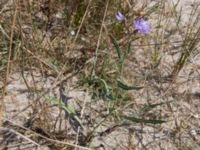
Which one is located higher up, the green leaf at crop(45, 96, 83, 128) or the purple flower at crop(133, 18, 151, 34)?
the purple flower at crop(133, 18, 151, 34)

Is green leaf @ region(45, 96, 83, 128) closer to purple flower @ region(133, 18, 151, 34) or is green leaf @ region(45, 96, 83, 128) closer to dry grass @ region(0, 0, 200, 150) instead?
dry grass @ region(0, 0, 200, 150)

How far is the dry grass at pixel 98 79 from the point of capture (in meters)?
1.50

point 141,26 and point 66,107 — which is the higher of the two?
point 141,26

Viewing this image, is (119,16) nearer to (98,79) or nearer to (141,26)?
(141,26)

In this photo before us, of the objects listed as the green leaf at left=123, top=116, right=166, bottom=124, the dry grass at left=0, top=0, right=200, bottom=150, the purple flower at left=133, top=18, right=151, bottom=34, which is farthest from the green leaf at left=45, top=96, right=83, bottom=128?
the purple flower at left=133, top=18, right=151, bottom=34

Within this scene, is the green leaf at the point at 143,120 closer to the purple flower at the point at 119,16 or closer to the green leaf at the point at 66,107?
the green leaf at the point at 66,107

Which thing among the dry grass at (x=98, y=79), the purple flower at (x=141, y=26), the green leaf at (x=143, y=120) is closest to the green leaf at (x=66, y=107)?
the dry grass at (x=98, y=79)

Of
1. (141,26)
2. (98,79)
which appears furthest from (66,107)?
(141,26)

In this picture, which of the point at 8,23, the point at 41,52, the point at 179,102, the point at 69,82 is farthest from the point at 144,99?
the point at 8,23

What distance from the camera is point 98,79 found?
5.29 ft

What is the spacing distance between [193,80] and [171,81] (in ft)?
0.29

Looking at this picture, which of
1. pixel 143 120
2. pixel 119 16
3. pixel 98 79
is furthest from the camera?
pixel 119 16

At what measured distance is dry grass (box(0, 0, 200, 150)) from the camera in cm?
150

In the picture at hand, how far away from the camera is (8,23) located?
1.74 meters
